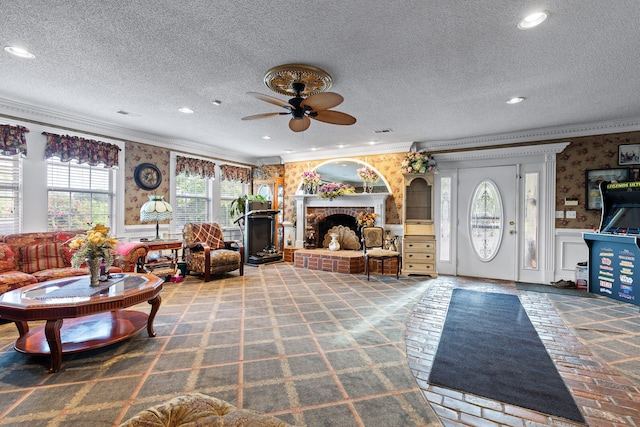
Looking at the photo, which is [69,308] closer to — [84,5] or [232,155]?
[84,5]

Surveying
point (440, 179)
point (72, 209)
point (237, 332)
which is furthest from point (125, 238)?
point (440, 179)

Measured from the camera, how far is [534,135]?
4816mm

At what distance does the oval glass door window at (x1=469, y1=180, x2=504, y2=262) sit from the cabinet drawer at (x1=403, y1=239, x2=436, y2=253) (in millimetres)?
763

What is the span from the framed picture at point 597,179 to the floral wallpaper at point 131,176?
22.4 ft

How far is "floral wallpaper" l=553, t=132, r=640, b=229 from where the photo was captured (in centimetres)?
439

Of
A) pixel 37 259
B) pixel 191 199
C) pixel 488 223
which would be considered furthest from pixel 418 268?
pixel 37 259

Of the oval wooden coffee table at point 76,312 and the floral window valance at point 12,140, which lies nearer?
the oval wooden coffee table at point 76,312

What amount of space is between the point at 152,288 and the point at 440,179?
16.1 ft

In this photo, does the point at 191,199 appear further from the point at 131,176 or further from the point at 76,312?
the point at 76,312

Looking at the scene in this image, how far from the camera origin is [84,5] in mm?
1960

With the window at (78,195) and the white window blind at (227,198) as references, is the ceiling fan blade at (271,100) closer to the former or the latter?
the window at (78,195)

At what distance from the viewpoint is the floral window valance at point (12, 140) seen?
368 cm

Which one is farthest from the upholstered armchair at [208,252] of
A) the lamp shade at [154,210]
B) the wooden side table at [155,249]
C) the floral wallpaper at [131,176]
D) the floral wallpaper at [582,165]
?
the floral wallpaper at [582,165]

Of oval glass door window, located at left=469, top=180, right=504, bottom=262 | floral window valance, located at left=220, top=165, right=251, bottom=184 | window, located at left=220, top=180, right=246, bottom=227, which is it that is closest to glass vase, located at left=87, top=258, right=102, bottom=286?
window, located at left=220, top=180, right=246, bottom=227
